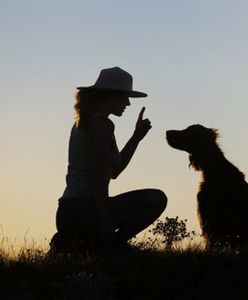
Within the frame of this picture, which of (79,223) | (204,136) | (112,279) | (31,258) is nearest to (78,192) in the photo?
(79,223)

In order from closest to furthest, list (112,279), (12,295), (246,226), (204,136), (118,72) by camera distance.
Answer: (12,295) < (112,279) < (118,72) < (246,226) < (204,136)

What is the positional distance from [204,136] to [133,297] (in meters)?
6.40

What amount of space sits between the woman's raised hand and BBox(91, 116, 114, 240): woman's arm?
62cm

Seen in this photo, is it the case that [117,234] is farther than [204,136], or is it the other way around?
[204,136]

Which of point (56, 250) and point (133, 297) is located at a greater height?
point (56, 250)

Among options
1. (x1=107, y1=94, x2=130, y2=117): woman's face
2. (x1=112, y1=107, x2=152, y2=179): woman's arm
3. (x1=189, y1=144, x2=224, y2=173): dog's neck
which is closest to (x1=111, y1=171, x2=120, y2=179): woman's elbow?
(x1=112, y1=107, x2=152, y2=179): woman's arm

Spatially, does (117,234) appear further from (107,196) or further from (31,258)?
(31,258)

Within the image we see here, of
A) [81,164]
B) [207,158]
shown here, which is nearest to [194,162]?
[207,158]

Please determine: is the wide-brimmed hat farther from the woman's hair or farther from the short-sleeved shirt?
the short-sleeved shirt

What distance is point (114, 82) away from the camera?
6.86 m

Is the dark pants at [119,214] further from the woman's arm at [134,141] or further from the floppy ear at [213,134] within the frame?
the floppy ear at [213,134]

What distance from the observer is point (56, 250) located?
6.48m

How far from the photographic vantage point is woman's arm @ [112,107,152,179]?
7133 millimetres

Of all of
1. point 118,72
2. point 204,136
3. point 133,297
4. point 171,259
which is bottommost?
point 133,297
